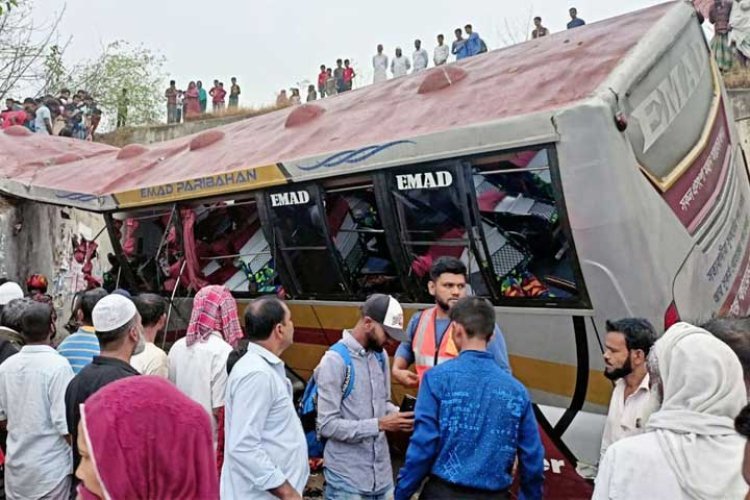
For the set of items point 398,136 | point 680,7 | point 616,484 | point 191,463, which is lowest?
point 616,484

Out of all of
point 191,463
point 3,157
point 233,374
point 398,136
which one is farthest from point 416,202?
point 3,157

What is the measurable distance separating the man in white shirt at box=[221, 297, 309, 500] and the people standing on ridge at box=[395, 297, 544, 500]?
0.47 m

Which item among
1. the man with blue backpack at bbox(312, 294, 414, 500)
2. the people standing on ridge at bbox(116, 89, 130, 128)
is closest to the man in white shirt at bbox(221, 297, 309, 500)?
the man with blue backpack at bbox(312, 294, 414, 500)

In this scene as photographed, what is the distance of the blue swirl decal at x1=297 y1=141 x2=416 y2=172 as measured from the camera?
4945 millimetres

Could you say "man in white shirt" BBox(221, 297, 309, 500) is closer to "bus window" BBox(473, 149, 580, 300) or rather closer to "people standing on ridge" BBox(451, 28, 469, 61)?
"bus window" BBox(473, 149, 580, 300)

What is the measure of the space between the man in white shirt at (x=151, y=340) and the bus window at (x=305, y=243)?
173 cm

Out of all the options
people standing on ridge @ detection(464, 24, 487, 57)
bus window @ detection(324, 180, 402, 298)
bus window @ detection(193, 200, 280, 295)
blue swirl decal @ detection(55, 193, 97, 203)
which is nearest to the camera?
bus window @ detection(324, 180, 402, 298)

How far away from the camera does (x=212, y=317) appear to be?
416cm

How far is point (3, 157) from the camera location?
9.66 m

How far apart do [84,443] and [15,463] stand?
7.49 ft

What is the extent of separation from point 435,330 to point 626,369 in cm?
101

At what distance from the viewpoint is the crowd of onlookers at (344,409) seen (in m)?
1.80

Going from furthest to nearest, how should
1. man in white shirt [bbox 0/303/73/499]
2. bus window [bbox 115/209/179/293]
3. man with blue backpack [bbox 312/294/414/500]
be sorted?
bus window [bbox 115/209/179/293]
man in white shirt [bbox 0/303/73/499]
man with blue backpack [bbox 312/294/414/500]

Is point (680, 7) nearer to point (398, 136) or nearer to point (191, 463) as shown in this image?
point (398, 136)
